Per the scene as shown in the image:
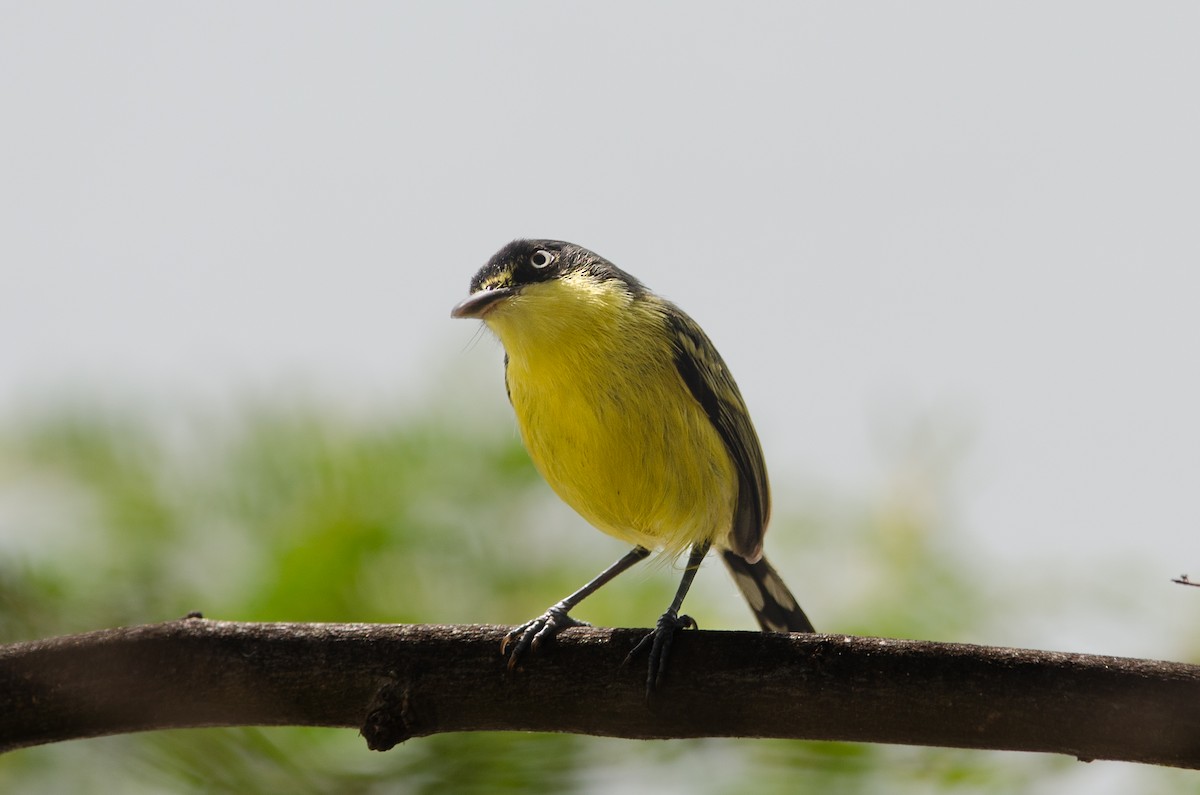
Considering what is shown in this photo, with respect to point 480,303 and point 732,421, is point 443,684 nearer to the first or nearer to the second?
point 480,303

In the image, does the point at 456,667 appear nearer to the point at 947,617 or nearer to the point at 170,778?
the point at 170,778

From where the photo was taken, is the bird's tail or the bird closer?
the bird

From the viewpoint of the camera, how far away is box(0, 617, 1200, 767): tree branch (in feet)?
7.00

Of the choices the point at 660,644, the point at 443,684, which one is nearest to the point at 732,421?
the point at 660,644

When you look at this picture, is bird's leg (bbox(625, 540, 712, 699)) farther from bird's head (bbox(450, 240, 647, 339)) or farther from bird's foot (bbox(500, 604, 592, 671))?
bird's head (bbox(450, 240, 647, 339))

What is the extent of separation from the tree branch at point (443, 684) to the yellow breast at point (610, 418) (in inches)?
21.4

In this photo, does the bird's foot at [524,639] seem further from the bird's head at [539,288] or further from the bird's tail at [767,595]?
the bird's tail at [767,595]

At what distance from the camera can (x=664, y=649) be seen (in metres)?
2.29

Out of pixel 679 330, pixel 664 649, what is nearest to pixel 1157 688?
pixel 664 649

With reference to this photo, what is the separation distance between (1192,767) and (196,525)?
2.72 meters

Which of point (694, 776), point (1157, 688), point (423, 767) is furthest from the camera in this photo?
point (694, 776)

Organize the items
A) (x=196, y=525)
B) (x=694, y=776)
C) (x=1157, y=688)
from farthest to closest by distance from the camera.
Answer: (x=196, y=525) < (x=694, y=776) < (x=1157, y=688)

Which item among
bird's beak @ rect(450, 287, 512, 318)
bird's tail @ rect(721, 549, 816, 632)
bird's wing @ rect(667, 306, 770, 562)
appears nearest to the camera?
bird's beak @ rect(450, 287, 512, 318)

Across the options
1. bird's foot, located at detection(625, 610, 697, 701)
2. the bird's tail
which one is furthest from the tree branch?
the bird's tail
